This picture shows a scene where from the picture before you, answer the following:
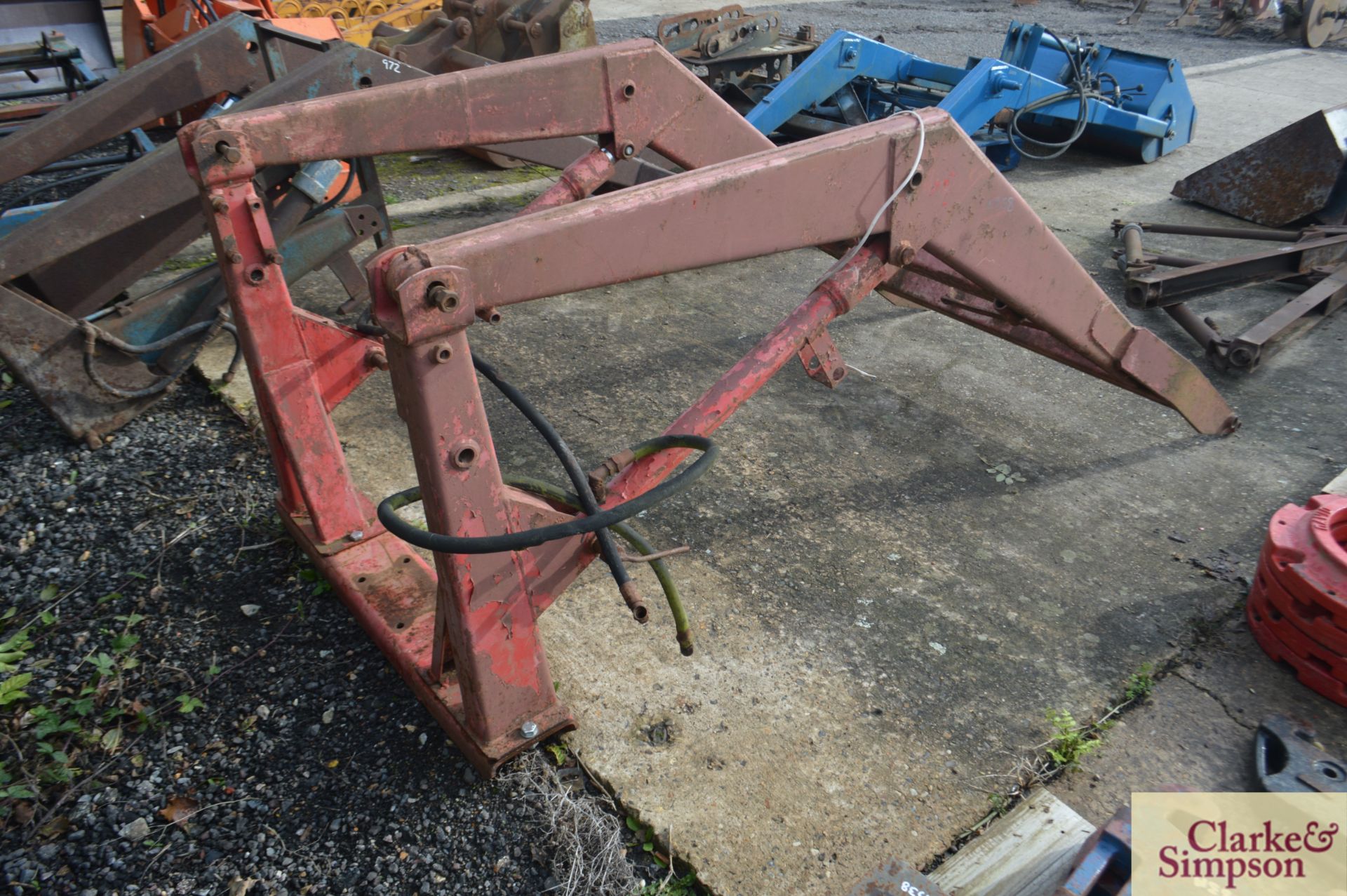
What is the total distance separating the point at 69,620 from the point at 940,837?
2.40m

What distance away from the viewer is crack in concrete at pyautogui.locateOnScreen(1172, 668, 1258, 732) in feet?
7.52

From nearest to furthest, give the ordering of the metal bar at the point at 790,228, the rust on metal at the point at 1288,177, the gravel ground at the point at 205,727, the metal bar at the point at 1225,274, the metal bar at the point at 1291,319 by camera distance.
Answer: the metal bar at the point at 790,228 < the gravel ground at the point at 205,727 < the metal bar at the point at 1291,319 < the metal bar at the point at 1225,274 < the rust on metal at the point at 1288,177

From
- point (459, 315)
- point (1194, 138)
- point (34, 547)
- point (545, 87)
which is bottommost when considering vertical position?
point (1194, 138)

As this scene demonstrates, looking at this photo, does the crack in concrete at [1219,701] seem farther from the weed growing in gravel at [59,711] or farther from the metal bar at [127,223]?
the metal bar at [127,223]

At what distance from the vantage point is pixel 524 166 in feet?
20.4

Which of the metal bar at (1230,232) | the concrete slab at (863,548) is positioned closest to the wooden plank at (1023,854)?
the concrete slab at (863,548)

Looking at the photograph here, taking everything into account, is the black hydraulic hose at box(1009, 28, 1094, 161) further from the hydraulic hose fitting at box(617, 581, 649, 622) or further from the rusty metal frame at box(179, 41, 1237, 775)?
the hydraulic hose fitting at box(617, 581, 649, 622)

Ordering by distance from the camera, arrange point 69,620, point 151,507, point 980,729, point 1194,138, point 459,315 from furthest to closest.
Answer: point 1194,138, point 151,507, point 69,620, point 980,729, point 459,315

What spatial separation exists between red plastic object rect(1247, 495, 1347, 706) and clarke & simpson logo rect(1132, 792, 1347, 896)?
1.59 ft

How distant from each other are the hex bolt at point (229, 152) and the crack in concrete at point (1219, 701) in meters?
2.73

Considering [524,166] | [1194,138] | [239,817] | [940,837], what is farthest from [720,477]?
[1194,138]

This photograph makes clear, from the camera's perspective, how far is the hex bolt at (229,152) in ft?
7.00

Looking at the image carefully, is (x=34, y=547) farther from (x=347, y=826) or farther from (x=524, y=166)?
(x=524, y=166)

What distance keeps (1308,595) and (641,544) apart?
66.9 inches
